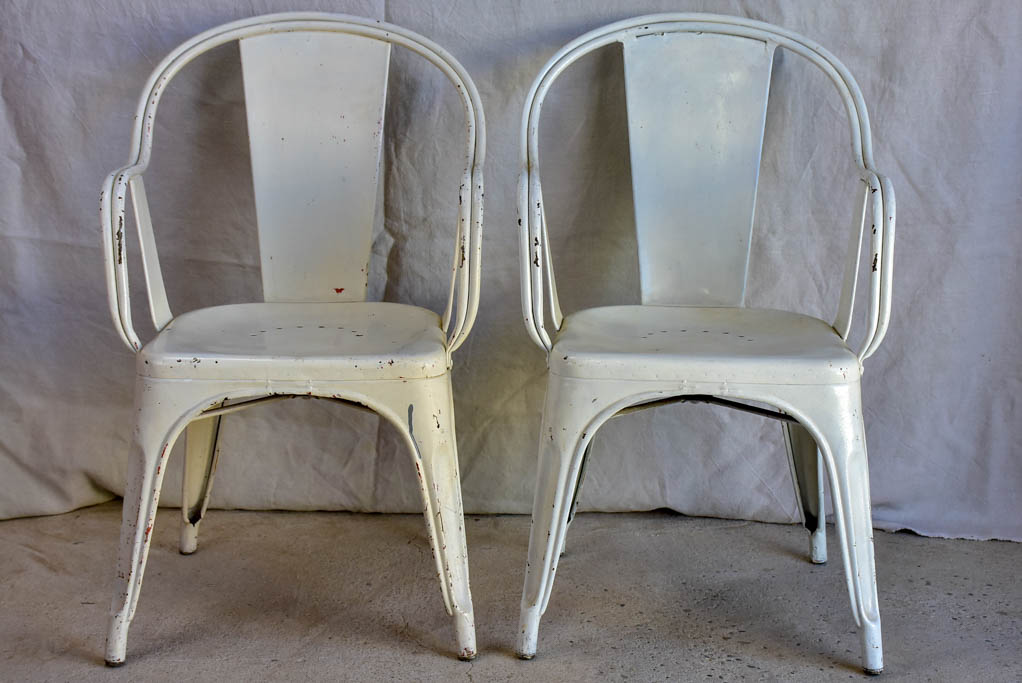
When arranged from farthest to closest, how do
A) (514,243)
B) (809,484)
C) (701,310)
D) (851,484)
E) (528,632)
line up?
1. (514,243)
2. (809,484)
3. (701,310)
4. (528,632)
5. (851,484)

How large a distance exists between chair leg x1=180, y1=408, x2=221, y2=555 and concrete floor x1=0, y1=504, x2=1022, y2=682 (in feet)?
0.15

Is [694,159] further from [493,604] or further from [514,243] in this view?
[493,604]

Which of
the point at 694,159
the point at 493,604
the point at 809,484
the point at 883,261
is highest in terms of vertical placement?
the point at 694,159

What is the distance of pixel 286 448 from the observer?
6.40 ft

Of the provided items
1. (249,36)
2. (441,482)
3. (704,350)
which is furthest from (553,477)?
(249,36)

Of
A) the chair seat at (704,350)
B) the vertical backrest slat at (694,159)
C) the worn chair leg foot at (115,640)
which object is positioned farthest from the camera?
the vertical backrest slat at (694,159)

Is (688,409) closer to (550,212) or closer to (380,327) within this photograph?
(550,212)

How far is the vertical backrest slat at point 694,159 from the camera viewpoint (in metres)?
1.65

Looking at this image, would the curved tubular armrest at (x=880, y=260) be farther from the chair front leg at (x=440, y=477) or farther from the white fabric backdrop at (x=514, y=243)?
the chair front leg at (x=440, y=477)

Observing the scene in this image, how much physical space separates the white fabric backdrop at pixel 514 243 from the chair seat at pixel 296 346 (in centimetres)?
34

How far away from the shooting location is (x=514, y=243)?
182 centimetres

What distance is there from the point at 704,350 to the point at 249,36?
895 millimetres

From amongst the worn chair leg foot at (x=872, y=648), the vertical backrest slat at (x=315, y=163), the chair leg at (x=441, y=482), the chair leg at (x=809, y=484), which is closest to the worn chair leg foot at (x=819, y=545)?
the chair leg at (x=809, y=484)

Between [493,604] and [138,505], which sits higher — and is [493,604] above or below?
below
